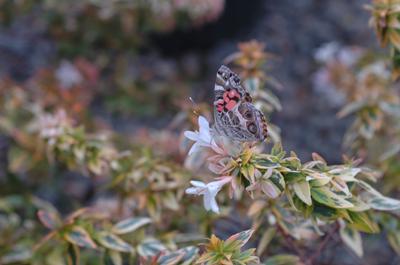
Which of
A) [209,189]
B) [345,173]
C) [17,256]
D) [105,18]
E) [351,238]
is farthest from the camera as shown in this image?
[105,18]

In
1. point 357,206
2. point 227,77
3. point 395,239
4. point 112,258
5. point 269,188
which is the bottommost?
point 395,239

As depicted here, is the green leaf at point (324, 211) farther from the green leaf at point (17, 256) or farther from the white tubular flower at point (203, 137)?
the green leaf at point (17, 256)

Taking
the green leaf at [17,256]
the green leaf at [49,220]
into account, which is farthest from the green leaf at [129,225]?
the green leaf at [17,256]

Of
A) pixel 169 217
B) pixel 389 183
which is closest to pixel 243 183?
pixel 169 217

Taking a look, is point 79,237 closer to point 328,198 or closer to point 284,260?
point 284,260

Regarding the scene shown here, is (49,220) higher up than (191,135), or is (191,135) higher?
(191,135)

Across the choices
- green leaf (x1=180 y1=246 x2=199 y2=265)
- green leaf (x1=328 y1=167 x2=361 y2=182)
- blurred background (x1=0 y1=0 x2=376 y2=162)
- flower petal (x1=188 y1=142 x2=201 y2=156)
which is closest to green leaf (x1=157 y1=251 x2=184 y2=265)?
green leaf (x1=180 y1=246 x2=199 y2=265)

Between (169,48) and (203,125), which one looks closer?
(203,125)

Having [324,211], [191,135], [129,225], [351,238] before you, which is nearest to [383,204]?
[351,238]
